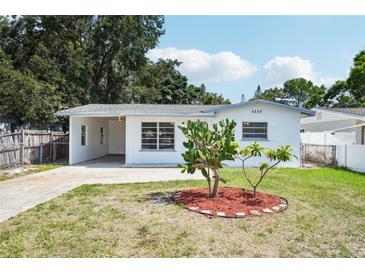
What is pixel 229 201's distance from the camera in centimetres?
670

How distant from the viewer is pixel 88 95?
80.6ft

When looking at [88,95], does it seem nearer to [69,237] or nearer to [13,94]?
[13,94]

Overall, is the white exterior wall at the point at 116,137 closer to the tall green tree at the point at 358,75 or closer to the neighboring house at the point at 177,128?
the neighboring house at the point at 177,128

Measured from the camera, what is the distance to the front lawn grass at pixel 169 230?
427 cm

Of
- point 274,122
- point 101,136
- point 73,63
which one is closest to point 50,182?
point 101,136

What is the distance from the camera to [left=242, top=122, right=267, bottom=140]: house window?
14836mm

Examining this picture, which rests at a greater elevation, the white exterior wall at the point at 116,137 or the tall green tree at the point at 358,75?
the tall green tree at the point at 358,75

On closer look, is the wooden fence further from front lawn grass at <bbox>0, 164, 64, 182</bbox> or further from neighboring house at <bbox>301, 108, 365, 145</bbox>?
neighboring house at <bbox>301, 108, 365, 145</bbox>

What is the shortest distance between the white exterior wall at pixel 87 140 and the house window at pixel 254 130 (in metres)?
8.49

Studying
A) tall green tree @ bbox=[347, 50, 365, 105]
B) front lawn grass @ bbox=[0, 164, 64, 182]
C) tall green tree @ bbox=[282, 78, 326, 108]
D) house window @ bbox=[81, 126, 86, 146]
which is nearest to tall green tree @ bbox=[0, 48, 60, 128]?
house window @ bbox=[81, 126, 86, 146]

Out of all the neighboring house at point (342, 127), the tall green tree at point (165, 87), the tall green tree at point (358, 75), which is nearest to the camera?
the neighboring house at point (342, 127)

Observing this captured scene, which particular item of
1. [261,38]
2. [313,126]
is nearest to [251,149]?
[261,38]

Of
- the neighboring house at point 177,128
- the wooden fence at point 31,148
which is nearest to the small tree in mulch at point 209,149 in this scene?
the neighboring house at point 177,128

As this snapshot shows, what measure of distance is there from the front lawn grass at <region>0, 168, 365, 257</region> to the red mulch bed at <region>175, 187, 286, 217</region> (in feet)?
1.17
